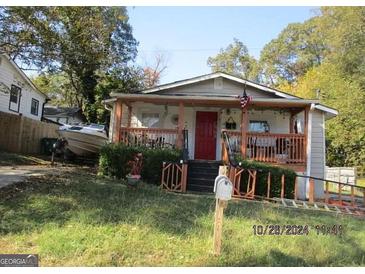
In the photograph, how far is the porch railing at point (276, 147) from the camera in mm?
12070

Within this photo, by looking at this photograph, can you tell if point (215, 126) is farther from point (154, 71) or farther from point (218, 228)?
point (154, 71)

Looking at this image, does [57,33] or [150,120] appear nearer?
[57,33]

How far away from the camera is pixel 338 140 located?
22891 millimetres

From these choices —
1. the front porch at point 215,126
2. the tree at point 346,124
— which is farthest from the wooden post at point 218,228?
the tree at point 346,124

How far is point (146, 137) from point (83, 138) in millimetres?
3788

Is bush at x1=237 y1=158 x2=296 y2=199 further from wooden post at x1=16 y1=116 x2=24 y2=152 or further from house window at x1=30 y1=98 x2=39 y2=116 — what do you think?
house window at x1=30 y1=98 x2=39 y2=116

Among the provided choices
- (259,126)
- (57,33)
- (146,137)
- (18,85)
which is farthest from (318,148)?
(18,85)

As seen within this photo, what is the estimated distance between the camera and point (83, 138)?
15055mm

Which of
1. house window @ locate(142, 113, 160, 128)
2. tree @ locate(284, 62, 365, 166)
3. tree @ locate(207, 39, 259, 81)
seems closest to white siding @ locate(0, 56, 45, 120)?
house window @ locate(142, 113, 160, 128)

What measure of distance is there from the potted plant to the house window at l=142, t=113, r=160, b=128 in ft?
11.8

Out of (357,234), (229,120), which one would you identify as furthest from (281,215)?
(229,120)

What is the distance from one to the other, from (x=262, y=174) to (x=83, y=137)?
7.63 metres

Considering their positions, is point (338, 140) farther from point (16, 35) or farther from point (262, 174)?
point (16, 35)

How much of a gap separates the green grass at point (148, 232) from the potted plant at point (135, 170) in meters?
1.21
